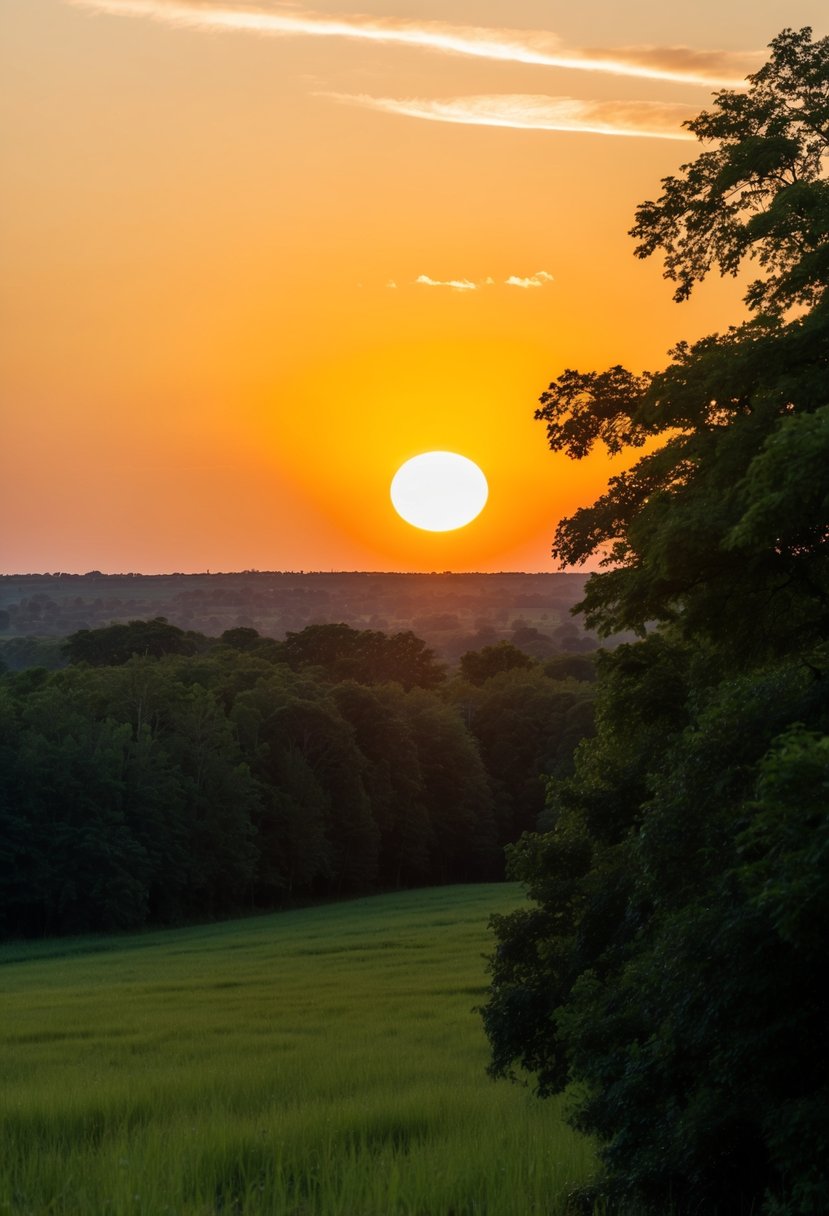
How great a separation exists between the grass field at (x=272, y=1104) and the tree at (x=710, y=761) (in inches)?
51.9

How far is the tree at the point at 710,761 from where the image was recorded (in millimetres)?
9961

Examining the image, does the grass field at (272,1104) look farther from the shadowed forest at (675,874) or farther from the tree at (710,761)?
the tree at (710,761)

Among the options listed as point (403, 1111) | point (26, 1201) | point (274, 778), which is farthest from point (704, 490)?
point (274, 778)

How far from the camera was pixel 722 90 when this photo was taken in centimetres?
1927

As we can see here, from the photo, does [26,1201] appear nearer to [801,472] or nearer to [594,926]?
[594,926]

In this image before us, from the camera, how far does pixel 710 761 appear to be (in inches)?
474

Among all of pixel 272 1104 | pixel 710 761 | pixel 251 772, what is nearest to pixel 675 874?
pixel 710 761

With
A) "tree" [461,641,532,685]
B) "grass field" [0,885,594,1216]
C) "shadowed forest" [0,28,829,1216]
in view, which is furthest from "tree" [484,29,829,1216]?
"tree" [461,641,532,685]

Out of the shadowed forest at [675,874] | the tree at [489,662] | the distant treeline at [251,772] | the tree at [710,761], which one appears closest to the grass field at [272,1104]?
the shadowed forest at [675,874]

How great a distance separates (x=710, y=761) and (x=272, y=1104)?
25.8ft

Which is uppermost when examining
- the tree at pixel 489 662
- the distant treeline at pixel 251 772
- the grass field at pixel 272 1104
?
the tree at pixel 489 662

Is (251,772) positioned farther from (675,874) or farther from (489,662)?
(675,874)

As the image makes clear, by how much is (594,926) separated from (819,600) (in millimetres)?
4717

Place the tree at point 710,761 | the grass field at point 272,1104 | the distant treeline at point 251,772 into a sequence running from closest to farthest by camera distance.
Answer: the tree at point 710,761 → the grass field at point 272,1104 → the distant treeline at point 251,772
